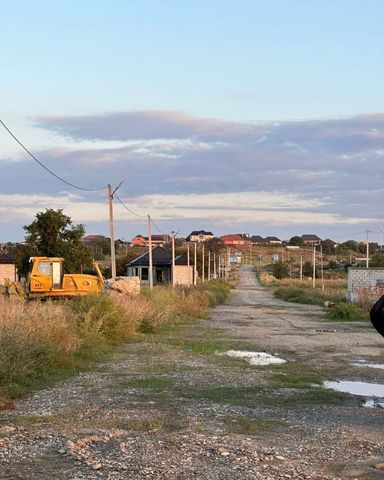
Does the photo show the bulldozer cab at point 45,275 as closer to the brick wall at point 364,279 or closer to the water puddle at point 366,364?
the water puddle at point 366,364

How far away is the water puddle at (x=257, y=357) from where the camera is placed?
15.7 meters

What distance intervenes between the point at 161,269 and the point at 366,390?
231 feet

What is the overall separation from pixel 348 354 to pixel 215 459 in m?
11.5

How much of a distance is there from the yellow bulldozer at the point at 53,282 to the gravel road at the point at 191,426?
45.6 ft

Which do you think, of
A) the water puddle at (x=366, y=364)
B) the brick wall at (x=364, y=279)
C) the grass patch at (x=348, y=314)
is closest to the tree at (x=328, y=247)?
the brick wall at (x=364, y=279)

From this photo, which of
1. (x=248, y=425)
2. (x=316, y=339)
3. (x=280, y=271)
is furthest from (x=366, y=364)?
(x=280, y=271)

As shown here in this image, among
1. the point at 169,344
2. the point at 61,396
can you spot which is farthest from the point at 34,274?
the point at 61,396

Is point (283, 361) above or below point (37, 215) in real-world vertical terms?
below

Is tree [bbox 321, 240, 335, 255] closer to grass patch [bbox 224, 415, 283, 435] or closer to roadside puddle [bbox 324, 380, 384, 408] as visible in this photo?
roadside puddle [bbox 324, 380, 384, 408]

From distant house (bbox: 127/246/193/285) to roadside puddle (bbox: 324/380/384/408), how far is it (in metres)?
62.0

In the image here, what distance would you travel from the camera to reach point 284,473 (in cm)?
650

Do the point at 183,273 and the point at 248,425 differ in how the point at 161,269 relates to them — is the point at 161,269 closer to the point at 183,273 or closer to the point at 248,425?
the point at 183,273

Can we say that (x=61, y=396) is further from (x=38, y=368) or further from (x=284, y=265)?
(x=284, y=265)

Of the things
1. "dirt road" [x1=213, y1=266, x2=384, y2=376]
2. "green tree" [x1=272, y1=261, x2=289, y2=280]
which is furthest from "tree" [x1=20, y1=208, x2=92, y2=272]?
"green tree" [x1=272, y1=261, x2=289, y2=280]
